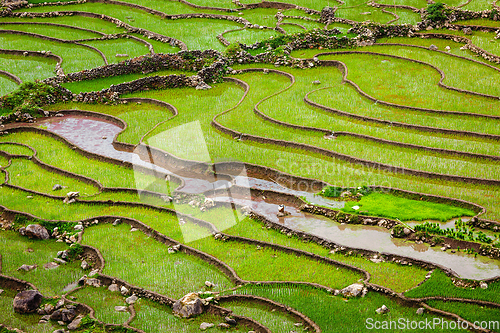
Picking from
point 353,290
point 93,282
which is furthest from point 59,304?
point 353,290

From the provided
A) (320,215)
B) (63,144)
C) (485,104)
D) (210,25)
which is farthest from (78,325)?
(210,25)

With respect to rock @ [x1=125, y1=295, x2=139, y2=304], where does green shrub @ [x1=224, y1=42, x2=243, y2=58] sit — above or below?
above

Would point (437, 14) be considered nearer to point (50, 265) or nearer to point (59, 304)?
point (50, 265)

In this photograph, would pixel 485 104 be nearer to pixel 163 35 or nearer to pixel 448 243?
pixel 448 243

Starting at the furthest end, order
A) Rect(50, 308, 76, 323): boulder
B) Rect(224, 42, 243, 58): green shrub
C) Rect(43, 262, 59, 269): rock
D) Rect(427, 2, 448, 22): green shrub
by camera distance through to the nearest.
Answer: Rect(427, 2, 448, 22): green shrub → Rect(224, 42, 243, 58): green shrub → Rect(43, 262, 59, 269): rock → Rect(50, 308, 76, 323): boulder

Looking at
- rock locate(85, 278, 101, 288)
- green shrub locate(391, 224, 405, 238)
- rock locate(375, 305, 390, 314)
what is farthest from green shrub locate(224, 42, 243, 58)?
rock locate(375, 305, 390, 314)

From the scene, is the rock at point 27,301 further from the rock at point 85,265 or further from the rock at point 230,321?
the rock at point 230,321

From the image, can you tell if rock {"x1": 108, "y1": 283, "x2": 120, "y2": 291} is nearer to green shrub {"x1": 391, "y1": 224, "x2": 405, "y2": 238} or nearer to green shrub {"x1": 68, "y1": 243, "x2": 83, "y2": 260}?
green shrub {"x1": 68, "y1": 243, "x2": 83, "y2": 260}
